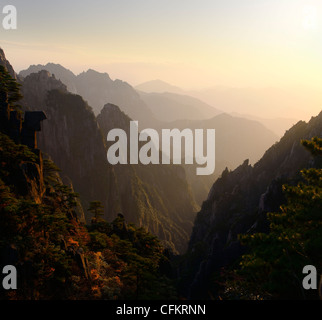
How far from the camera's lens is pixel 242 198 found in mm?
96812

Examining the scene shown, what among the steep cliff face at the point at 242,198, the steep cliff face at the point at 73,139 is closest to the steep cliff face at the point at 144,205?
the steep cliff face at the point at 73,139

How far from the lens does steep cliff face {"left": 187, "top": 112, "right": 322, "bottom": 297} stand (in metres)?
61.4

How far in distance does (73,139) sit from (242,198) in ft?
347

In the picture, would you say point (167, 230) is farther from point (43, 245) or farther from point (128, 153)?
point (43, 245)

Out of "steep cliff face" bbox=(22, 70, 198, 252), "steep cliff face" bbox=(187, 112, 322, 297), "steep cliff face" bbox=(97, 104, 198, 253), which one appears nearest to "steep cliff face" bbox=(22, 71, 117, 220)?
"steep cliff face" bbox=(22, 70, 198, 252)

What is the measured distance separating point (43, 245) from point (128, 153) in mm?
175214

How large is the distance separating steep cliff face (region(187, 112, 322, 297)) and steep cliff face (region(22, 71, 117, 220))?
219 ft

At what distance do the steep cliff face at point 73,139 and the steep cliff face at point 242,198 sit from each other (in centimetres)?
6687

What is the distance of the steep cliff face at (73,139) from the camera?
147m

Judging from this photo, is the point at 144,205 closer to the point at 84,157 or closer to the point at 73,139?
the point at 84,157

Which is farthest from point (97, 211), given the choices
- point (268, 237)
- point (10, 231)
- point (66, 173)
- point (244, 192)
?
point (66, 173)

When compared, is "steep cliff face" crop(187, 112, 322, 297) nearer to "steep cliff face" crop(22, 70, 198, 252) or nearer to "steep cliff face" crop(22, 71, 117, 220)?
"steep cliff face" crop(22, 70, 198, 252)

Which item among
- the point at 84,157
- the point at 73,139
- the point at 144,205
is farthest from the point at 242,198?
the point at 73,139
